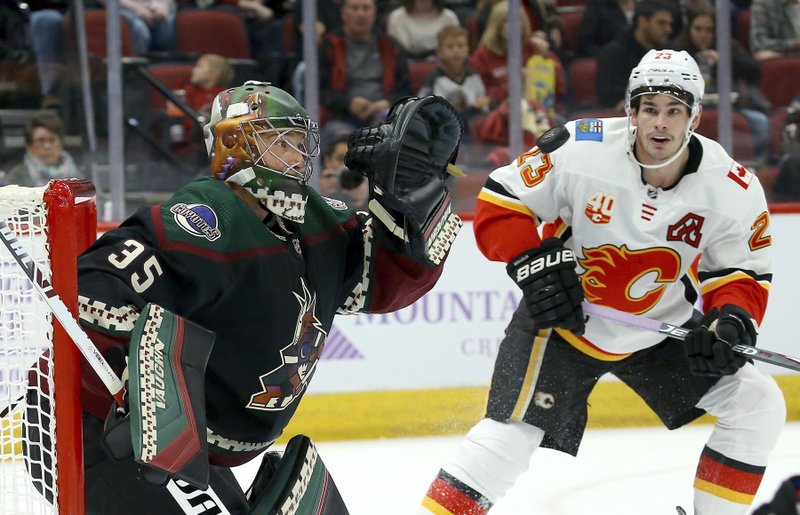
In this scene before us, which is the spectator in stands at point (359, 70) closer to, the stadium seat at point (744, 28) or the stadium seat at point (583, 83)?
the stadium seat at point (583, 83)

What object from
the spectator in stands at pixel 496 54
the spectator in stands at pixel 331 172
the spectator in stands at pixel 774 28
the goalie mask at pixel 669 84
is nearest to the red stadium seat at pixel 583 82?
the spectator in stands at pixel 496 54

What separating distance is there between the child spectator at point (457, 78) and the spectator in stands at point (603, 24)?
45cm

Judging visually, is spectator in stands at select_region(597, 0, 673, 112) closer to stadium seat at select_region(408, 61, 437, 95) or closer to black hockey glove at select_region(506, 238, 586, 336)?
stadium seat at select_region(408, 61, 437, 95)

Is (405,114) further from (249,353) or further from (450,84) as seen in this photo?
(450,84)

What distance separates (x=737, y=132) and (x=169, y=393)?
125 inches

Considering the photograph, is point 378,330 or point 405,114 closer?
point 405,114

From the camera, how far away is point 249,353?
201cm

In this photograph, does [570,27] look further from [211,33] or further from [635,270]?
[635,270]

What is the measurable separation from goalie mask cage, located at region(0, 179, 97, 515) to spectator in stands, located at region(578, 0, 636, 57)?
2804 millimetres

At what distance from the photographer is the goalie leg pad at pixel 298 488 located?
199 cm

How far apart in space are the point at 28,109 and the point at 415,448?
177cm

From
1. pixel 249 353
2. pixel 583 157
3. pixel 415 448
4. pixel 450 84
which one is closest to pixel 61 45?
pixel 450 84

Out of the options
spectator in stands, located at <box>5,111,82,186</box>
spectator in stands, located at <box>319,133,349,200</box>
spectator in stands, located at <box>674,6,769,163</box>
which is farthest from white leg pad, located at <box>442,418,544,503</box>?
spectator in stands, located at <box>674,6,769,163</box>

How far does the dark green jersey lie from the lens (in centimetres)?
191
